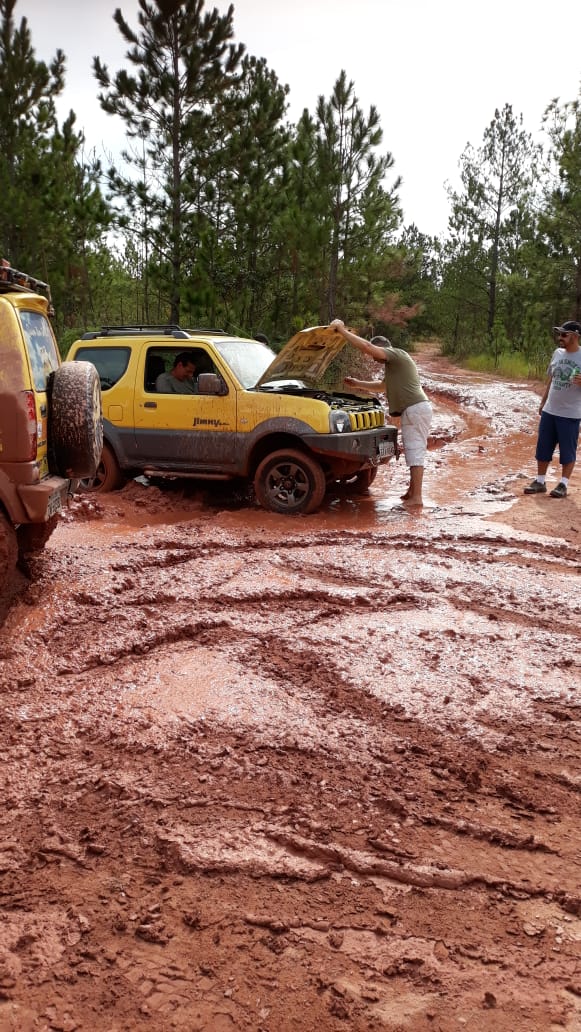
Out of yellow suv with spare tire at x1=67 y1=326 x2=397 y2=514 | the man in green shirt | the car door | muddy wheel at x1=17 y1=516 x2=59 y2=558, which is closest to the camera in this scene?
muddy wheel at x1=17 y1=516 x2=59 y2=558

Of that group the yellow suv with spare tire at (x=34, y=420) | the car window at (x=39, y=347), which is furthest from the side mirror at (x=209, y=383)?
the yellow suv with spare tire at (x=34, y=420)

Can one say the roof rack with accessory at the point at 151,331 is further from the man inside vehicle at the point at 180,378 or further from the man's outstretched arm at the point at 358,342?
the man's outstretched arm at the point at 358,342

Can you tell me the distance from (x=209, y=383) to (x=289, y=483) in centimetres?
128

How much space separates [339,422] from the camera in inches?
290

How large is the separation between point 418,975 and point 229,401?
20.4ft

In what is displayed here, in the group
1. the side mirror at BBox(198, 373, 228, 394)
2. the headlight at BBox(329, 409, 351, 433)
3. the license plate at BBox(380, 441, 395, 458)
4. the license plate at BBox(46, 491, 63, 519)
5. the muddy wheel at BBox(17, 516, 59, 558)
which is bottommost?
the muddy wheel at BBox(17, 516, 59, 558)

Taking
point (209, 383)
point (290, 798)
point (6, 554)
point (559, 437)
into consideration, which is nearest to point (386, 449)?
point (209, 383)

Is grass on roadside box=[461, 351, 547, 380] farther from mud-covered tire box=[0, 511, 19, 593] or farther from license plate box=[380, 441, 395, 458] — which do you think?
mud-covered tire box=[0, 511, 19, 593]

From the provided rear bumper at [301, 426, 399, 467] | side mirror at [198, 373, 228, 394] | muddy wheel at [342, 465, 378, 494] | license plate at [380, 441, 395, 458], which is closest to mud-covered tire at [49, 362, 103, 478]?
side mirror at [198, 373, 228, 394]

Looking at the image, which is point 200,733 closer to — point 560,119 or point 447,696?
point 447,696

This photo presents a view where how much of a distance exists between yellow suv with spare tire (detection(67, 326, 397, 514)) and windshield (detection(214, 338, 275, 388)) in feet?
0.05

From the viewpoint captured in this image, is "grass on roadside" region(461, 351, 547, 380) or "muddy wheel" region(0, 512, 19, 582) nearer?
"muddy wheel" region(0, 512, 19, 582)

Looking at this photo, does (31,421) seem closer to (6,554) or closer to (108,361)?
(6,554)

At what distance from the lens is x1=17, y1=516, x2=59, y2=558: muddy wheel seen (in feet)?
17.5
